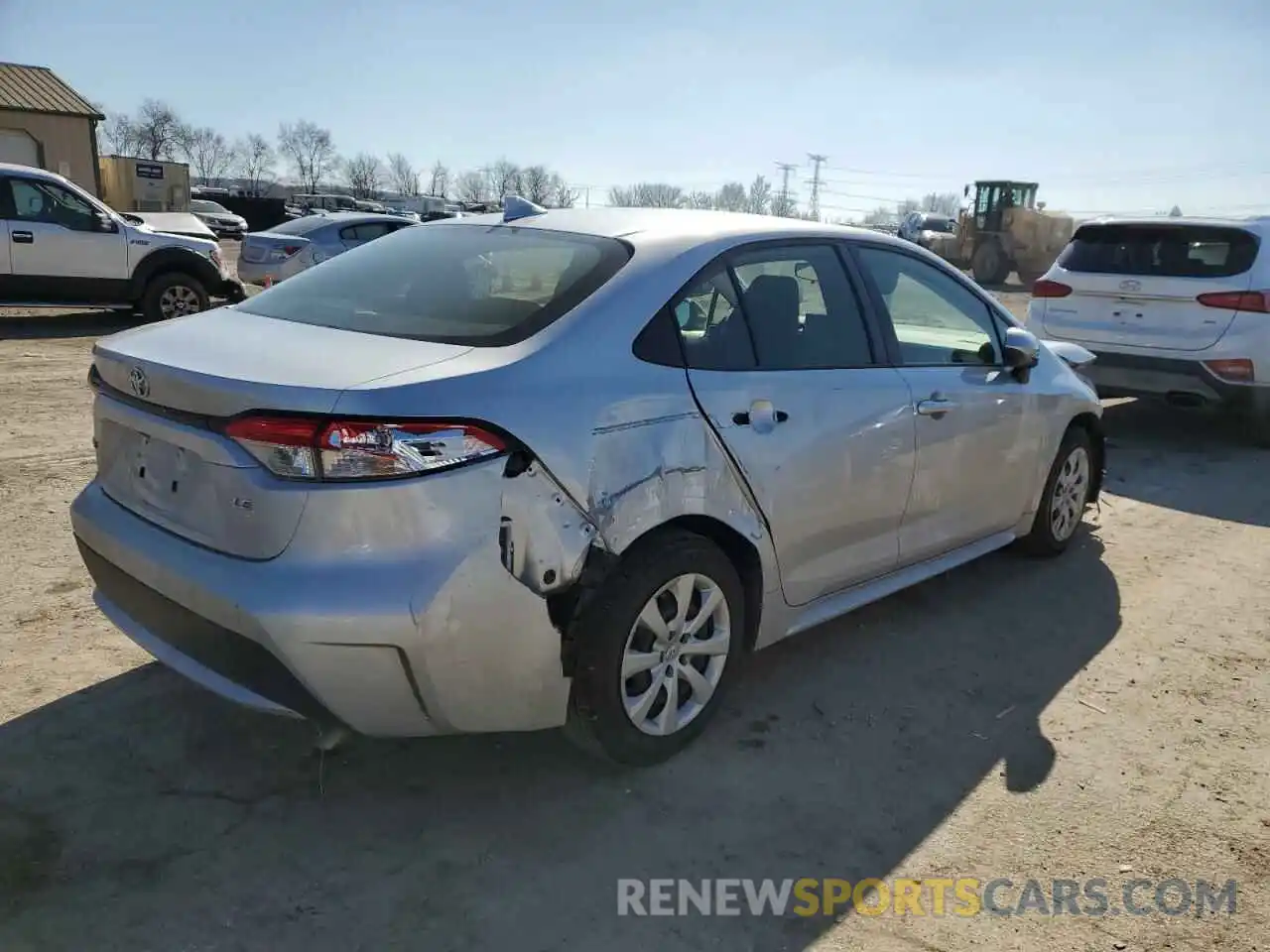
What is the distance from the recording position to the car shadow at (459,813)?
2.44 metres

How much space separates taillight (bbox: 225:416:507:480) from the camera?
2404 millimetres

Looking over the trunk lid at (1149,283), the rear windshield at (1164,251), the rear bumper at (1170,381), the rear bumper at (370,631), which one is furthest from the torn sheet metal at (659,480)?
the rear windshield at (1164,251)

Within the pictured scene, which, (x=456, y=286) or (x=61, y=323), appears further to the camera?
(x=61, y=323)

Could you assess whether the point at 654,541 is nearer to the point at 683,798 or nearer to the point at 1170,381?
the point at 683,798

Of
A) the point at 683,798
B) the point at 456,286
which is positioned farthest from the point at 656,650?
the point at 456,286

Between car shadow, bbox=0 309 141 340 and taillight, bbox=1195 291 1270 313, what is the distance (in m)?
10.9

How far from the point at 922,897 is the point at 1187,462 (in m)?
5.94

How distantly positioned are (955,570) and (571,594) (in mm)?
2918

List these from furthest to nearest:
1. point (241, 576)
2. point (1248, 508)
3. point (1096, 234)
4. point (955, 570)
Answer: point (1096, 234) < point (1248, 508) < point (955, 570) < point (241, 576)

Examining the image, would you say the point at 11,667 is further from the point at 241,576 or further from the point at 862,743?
the point at 862,743

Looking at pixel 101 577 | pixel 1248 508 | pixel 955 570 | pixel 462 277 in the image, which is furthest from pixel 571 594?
pixel 1248 508

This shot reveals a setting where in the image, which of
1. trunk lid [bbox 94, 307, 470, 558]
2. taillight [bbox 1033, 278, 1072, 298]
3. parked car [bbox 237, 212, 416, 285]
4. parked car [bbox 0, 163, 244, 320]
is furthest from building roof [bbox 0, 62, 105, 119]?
trunk lid [bbox 94, 307, 470, 558]

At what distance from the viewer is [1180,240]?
752 cm

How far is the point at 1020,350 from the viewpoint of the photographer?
171 inches
